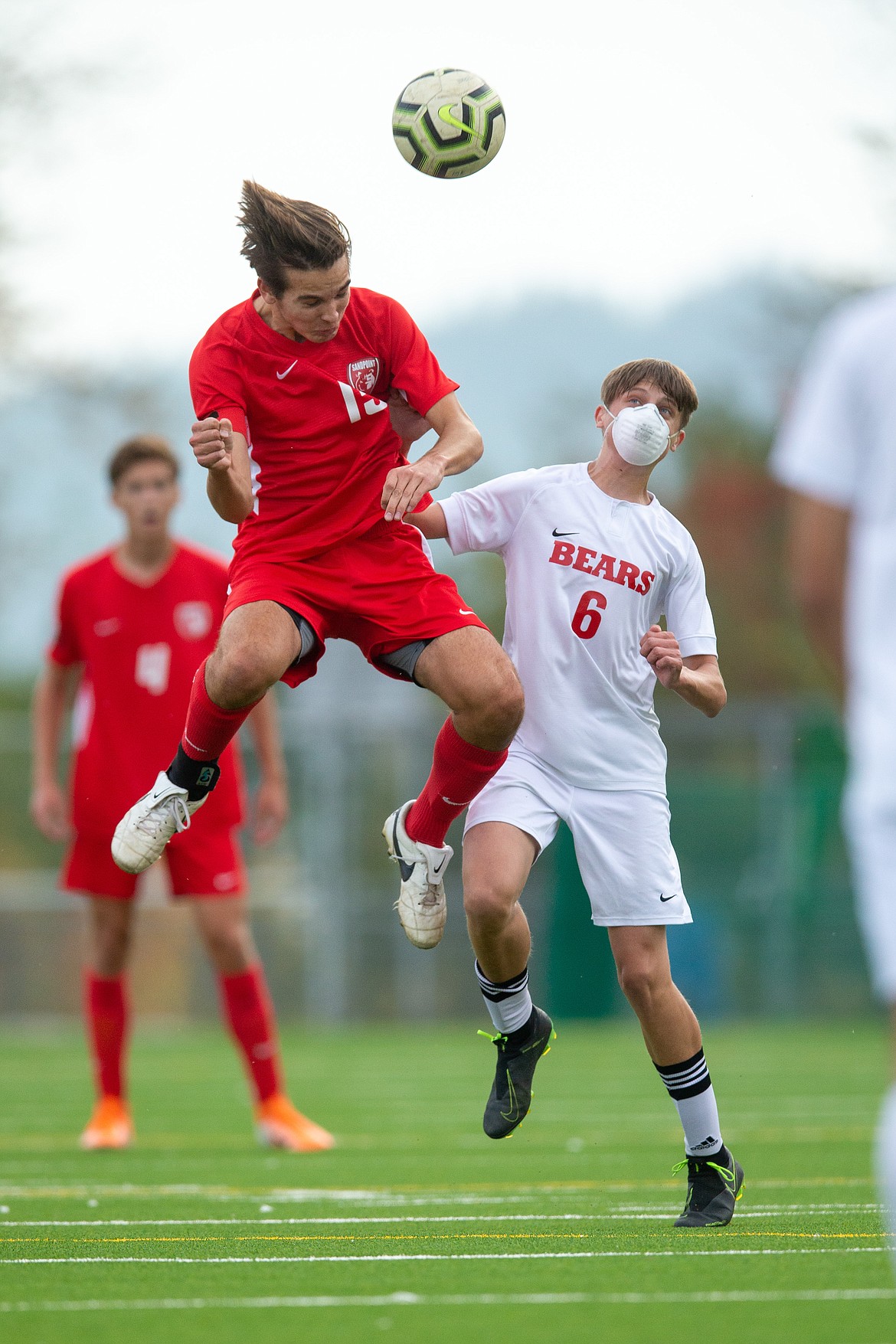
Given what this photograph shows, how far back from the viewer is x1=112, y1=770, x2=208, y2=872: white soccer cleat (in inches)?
221

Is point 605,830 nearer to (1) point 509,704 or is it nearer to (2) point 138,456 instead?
(1) point 509,704

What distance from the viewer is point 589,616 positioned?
5527mm

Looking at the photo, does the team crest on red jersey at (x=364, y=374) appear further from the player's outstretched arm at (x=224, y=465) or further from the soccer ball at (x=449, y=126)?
the soccer ball at (x=449, y=126)

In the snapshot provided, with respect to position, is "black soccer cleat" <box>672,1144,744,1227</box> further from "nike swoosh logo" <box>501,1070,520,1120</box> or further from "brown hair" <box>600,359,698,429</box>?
"brown hair" <box>600,359,698,429</box>

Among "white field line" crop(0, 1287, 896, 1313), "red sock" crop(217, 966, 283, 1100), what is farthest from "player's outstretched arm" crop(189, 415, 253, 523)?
"red sock" crop(217, 966, 283, 1100)

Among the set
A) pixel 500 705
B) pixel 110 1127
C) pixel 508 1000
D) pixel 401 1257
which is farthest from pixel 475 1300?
pixel 110 1127

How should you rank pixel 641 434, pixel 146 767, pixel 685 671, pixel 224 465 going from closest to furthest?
pixel 685 671, pixel 224 465, pixel 641 434, pixel 146 767

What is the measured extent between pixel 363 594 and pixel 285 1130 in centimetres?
322

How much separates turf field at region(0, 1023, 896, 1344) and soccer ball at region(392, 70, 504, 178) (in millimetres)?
3105

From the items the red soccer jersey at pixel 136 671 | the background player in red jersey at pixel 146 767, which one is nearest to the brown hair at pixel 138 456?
the background player in red jersey at pixel 146 767

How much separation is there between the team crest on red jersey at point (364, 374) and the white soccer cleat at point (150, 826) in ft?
4.19

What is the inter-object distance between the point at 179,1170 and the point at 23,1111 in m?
3.08

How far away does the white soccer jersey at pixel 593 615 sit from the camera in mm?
5496

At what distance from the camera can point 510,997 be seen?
18.5 ft
